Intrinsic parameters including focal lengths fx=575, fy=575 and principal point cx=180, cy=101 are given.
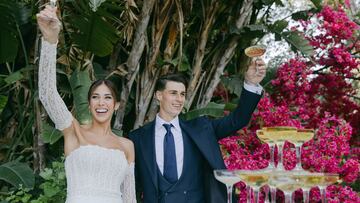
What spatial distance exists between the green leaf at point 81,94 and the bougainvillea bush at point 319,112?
1.23 metres

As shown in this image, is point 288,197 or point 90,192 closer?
point 288,197

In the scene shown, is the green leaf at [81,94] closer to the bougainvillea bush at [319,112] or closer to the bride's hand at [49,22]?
the bougainvillea bush at [319,112]

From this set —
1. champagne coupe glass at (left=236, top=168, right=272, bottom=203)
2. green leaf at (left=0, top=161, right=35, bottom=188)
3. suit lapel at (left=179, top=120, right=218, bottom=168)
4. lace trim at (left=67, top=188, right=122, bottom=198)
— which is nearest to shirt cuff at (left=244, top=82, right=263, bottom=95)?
suit lapel at (left=179, top=120, right=218, bottom=168)

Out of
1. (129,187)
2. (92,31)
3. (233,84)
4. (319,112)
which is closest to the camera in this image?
(129,187)

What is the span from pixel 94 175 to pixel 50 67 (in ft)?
1.98

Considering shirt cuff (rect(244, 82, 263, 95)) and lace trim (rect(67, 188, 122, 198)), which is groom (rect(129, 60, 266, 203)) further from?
lace trim (rect(67, 188, 122, 198))

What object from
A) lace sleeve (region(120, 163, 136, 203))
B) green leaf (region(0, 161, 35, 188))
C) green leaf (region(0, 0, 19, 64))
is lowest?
green leaf (region(0, 161, 35, 188))

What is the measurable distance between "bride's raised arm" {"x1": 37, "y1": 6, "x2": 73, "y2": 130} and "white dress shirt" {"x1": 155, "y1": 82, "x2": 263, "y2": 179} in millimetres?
543

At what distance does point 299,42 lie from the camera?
5.61 m

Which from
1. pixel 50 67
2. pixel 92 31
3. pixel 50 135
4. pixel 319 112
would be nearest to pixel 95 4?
pixel 92 31

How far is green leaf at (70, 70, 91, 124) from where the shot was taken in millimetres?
4168

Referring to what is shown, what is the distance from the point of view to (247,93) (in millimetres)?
3172

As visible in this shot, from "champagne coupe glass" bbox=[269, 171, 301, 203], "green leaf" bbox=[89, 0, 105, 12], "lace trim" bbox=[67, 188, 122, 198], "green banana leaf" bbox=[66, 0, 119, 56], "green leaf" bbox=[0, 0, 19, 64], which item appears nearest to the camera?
"champagne coupe glass" bbox=[269, 171, 301, 203]

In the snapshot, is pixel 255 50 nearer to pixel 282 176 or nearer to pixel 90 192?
pixel 282 176
